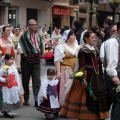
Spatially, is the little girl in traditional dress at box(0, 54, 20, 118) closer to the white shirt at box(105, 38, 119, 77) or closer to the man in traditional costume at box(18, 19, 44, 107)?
the man in traditional costume at box(18, 19, 44, 107)

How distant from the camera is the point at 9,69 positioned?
837 cm

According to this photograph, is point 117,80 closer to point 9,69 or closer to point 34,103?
point 9,69

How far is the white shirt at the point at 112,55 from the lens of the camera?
628 centimetres

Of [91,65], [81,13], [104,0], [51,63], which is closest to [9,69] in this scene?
[91,65]

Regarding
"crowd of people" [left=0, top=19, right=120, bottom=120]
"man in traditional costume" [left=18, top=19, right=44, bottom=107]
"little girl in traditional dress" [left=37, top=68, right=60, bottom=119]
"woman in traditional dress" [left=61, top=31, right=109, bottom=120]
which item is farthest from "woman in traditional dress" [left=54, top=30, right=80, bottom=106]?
"man in traditional costume" [left=18, top=19, right=44, bottom=107]

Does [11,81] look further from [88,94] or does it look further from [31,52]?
[88,94]

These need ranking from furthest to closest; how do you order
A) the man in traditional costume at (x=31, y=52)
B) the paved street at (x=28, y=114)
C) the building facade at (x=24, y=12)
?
the building facade at (x=24, y=12) → the man in traditional costume at (x=31, y=52) → the paved street at (x=28, y=114)

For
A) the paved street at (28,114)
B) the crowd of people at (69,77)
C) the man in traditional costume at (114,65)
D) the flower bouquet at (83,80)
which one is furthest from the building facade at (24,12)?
the man in traditional costume at (114,65)

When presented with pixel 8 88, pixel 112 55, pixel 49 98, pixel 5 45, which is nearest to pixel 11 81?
pixel 8 88

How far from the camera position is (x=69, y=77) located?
7.69m

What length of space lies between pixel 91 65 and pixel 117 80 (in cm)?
119

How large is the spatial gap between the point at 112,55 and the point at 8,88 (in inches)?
108

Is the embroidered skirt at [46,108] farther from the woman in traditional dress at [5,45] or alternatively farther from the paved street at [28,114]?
the woman in traditional dress at [5,45]

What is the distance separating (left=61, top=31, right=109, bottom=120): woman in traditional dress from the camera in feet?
23.6
